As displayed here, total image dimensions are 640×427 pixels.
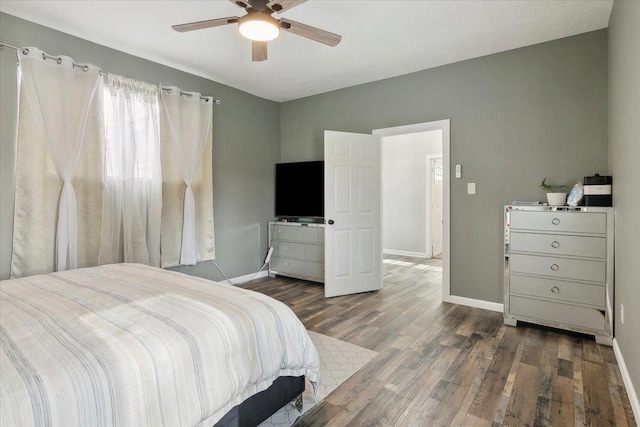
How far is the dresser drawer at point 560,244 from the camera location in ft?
8.39

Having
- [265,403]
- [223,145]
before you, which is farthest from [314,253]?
[265,403]

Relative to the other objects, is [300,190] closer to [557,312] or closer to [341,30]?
[341,30]

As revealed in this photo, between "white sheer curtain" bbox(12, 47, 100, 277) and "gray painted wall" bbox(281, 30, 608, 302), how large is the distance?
3.27 m

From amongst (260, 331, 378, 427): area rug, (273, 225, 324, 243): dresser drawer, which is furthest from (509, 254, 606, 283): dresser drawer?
(273, 225, 324, 243): dresser drawer

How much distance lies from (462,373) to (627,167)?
5.41 feet

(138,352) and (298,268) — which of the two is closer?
(138,352)

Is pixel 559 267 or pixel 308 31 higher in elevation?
pixel 308 31

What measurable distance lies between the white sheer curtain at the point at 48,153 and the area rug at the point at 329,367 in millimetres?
2295

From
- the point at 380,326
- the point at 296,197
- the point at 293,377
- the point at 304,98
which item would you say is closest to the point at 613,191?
the point at 380,326

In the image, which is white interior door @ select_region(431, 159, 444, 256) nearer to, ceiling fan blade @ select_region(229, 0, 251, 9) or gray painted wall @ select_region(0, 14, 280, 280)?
gray painted wall @ select_region(0, 14, 280, 280)

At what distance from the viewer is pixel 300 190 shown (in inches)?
185

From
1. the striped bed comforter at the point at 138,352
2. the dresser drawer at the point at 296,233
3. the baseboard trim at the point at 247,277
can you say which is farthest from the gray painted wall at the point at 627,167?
the baseboard trim at the point at 247,277

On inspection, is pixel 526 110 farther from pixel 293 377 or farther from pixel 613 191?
pixel 293 377

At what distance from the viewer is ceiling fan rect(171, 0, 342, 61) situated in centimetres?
201
